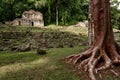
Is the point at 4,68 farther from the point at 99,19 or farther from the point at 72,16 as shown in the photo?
the point at 72,16

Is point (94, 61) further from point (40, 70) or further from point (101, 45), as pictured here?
point (40, 70)

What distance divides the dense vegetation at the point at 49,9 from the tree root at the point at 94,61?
1349 inches

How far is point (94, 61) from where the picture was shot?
934cm

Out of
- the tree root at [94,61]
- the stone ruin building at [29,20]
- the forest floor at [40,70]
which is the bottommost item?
the forest floor at [40,70]

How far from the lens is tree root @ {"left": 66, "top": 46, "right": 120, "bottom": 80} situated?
29.6ft

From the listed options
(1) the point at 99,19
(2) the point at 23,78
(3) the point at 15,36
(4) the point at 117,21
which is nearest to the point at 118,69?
(1) the point at 99,19

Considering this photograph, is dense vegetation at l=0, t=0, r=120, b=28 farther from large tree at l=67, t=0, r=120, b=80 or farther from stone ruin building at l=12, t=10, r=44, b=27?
large tree at l=67, t=0, r=120, b=80

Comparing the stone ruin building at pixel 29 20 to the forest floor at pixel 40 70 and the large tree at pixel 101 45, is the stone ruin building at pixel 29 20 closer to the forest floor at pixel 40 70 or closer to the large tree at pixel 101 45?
the forest floor at pixel 40 70

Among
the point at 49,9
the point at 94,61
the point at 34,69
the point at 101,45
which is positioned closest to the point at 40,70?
the point at 34,69

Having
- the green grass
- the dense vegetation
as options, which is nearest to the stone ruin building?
the dense vegetation

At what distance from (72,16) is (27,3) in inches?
396

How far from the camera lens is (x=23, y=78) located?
28.0ft

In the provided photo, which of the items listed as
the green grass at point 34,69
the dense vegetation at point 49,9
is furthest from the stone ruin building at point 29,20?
the green grass at point 34,69

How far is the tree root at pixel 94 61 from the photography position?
9017mm
